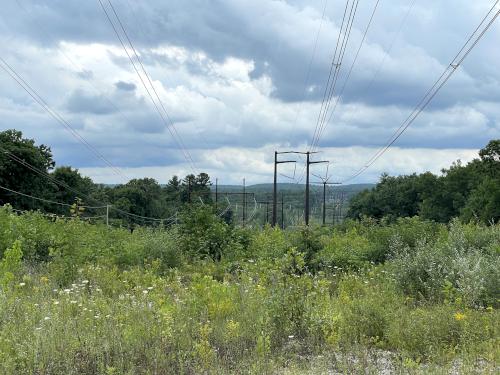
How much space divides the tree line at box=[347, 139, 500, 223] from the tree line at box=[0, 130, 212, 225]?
109 ft

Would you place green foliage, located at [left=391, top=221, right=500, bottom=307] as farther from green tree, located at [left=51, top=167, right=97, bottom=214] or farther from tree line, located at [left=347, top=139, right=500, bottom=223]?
green tree, located at [left=51, top=167, right=97, bottom=214]

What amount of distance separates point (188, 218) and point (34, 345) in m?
11.2

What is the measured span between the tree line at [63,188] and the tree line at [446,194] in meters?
33.3

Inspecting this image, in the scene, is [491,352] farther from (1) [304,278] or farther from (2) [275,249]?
(2) [275,249]

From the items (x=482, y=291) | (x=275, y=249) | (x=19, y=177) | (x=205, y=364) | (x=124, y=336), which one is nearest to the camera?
(x=205, y=364)

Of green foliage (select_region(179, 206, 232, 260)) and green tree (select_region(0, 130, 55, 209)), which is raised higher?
green tree (select_region(0, 130, 55, 209))

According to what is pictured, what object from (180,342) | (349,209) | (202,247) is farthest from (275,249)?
(349,209)

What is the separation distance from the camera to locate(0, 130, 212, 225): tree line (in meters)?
54.3

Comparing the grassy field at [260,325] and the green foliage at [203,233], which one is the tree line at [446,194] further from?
→ the grassy field at [260,325]

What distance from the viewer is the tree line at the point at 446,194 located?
200 feet

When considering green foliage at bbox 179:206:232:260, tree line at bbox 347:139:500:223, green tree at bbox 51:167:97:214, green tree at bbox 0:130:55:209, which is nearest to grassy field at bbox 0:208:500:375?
green foliage at bbox 179:206:232:260

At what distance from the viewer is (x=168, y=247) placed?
14.7 metres

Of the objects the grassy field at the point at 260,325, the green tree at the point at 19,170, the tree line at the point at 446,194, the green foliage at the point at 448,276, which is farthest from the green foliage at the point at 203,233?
the green tree at the point at 19,170

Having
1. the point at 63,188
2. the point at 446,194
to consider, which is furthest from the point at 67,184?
the point at 446,194
